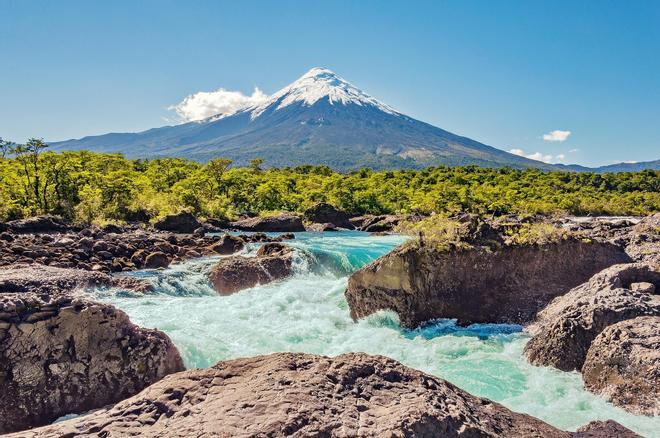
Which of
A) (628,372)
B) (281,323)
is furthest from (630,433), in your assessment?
(281,323)

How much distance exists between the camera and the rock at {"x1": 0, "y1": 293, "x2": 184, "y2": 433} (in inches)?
206

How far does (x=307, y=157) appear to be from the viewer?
167 meters

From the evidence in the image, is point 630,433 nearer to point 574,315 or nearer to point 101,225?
point 574,315

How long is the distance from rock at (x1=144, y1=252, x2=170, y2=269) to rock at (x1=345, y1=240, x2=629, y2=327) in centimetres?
1142

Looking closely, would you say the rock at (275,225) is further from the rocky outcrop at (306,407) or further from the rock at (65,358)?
the rocky outcrop at (306,407)

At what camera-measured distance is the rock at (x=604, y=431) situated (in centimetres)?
403

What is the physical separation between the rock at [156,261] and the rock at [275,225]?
56.7ft

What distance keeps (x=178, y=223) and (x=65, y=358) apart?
27.4 metres

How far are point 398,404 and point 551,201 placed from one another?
58.1 m

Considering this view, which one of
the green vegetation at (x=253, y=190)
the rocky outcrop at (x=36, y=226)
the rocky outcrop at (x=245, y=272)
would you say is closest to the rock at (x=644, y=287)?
the rocky outcrop at (x=245, y=272)

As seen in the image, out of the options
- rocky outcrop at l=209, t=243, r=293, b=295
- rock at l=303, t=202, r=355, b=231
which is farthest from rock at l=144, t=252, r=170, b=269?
rock at l=303, t=202, r=355, b=231

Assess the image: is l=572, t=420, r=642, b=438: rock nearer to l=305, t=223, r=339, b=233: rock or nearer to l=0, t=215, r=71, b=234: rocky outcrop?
l=0, t=215, r=71, b=234: rocky outcrop

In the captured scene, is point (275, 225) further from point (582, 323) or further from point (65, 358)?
point (65, 358)

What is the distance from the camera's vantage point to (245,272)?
15953 millimetres
